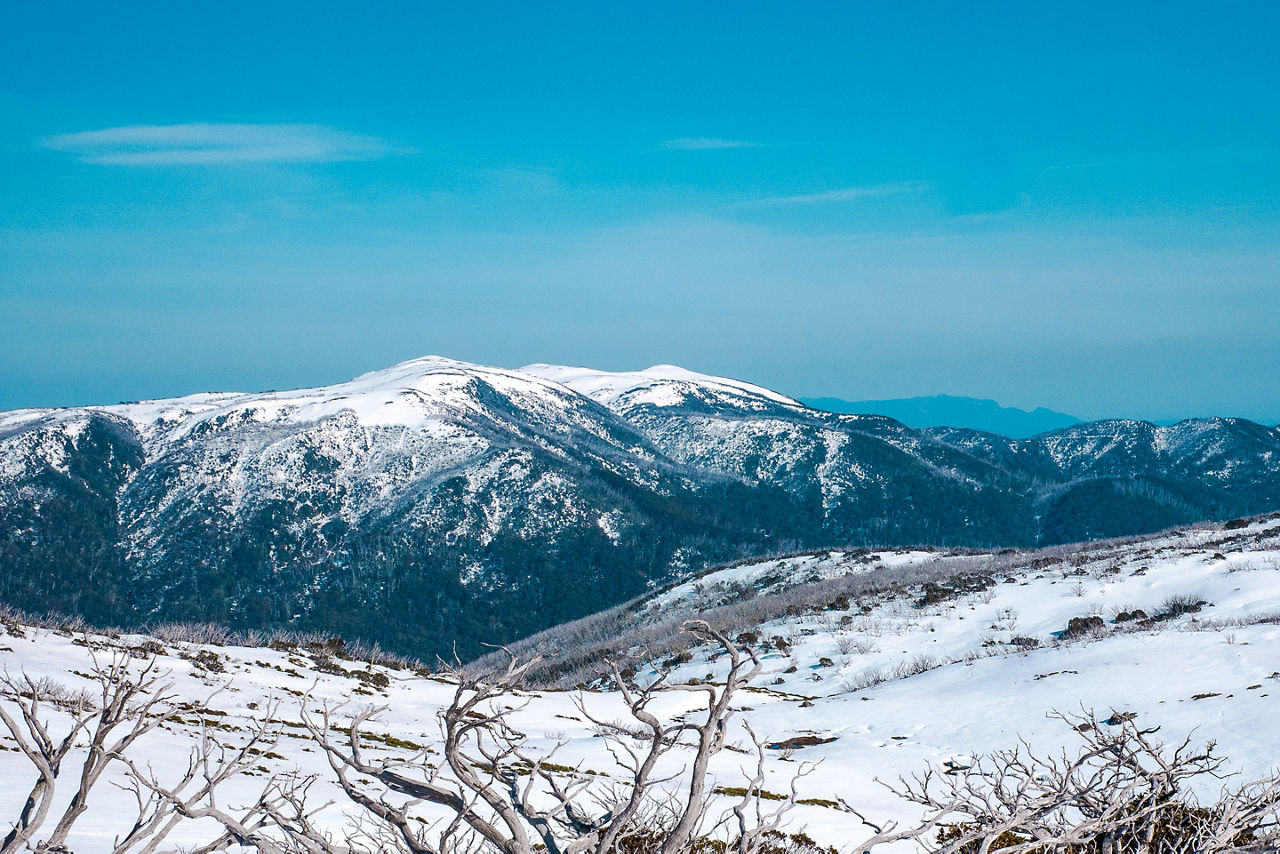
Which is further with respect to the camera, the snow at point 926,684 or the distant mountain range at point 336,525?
the distant mountain range at point 336,525

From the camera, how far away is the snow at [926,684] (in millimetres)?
14266

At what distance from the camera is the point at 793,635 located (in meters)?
33.8

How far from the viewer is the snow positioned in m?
14.3

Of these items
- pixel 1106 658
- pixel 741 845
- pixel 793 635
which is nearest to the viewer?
pixel 741 845

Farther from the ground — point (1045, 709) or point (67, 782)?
point (67, 782)

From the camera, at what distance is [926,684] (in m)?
22.9

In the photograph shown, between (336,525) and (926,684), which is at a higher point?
(926,684)

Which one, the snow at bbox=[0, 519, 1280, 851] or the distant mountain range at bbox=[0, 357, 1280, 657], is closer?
the snow at bbox=[0, 519, 1280, 851]

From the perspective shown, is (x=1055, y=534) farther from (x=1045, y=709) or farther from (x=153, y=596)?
(x=1045, y=709)

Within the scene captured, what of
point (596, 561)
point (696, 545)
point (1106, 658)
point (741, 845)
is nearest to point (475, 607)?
point (596, 561)

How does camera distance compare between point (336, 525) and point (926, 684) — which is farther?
point (336, 525)

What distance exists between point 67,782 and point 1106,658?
21152 mm

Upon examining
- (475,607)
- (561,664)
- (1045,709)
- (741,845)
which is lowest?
(475,607)

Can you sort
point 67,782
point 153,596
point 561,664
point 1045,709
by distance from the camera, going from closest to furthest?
point 67,782, point 1045,709, point 561,664, point 153,596
